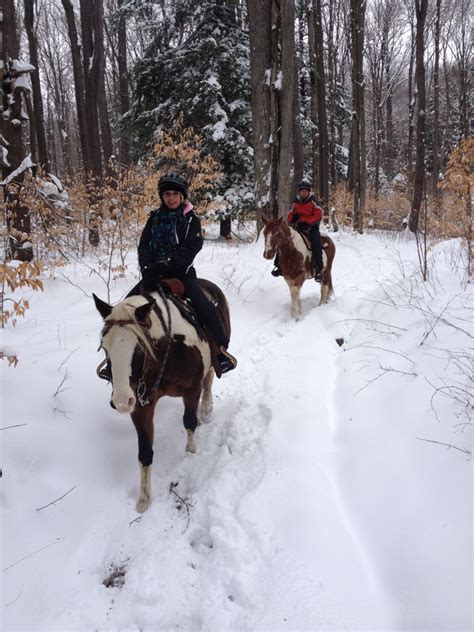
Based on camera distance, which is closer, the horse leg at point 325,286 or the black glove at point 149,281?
the black glove at point 149,281

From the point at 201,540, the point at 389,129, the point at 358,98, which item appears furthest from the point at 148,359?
the point at 389,129

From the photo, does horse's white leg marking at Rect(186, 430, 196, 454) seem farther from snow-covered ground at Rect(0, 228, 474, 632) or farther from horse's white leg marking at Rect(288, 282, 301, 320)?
horse's white leg marking at Rect(288, 282, 301, 320)

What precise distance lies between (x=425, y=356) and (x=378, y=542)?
2.09 meters

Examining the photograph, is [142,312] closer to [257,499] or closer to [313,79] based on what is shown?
[257,499]

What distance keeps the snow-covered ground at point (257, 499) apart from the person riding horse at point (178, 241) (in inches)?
53.2

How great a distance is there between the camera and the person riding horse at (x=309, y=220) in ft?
25.8

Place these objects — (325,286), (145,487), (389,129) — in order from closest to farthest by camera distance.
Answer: (145,487) → (325,286) → (389,129)

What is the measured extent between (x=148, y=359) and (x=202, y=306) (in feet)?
4.01

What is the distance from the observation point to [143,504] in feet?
10.5

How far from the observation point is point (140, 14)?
1551 cm

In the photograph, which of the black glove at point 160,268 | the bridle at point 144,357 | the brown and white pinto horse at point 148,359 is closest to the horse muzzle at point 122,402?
the brown and white pinto horse at point 148,359

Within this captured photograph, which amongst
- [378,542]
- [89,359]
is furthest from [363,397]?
[89,359]

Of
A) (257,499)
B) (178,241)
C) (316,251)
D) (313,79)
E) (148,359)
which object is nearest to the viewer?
(148,359)

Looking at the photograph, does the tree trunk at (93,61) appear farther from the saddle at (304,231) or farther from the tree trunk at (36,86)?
the saddle at (304,231)
